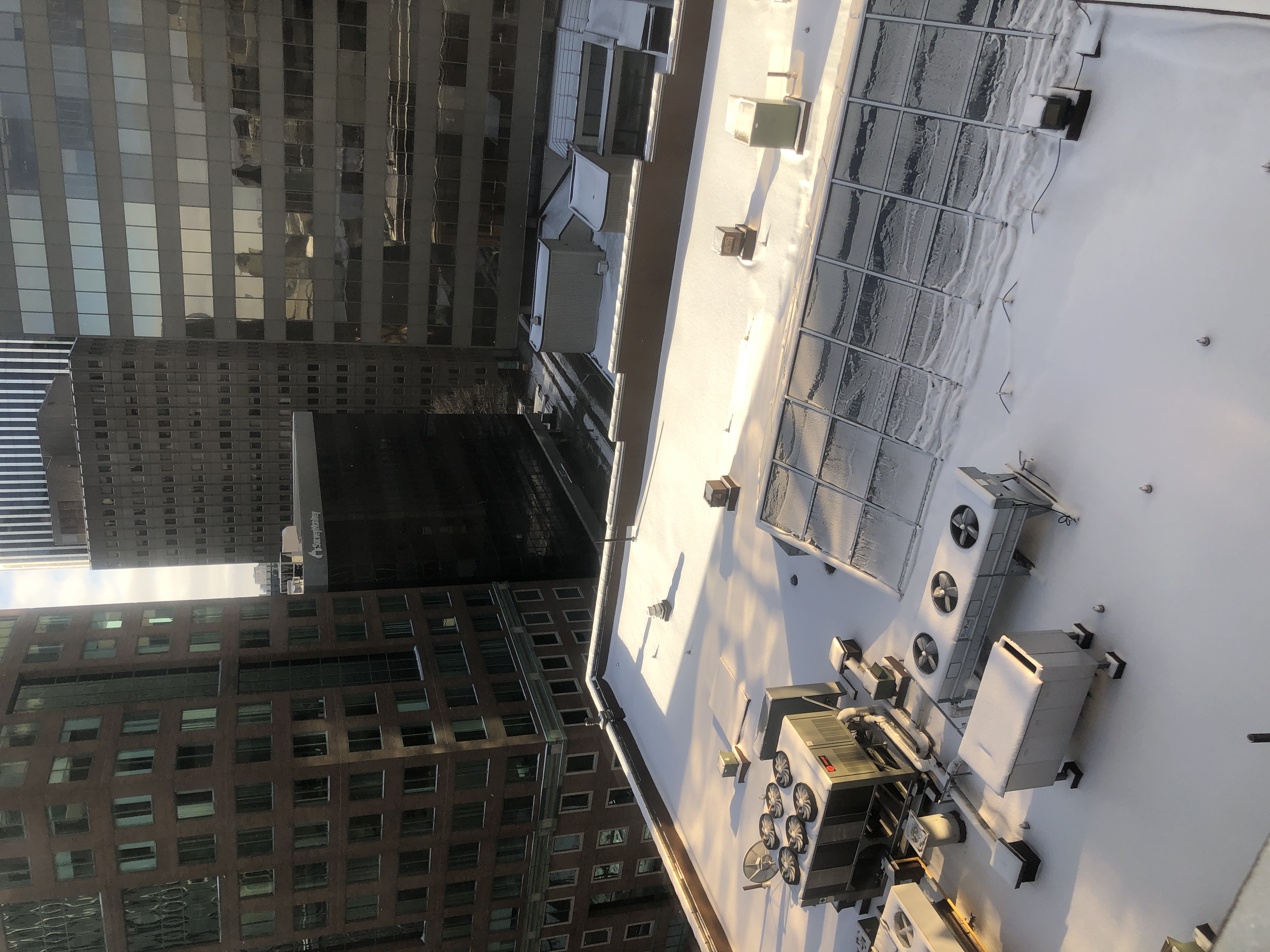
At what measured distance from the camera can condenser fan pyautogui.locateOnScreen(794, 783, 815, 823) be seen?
7680 millimetres

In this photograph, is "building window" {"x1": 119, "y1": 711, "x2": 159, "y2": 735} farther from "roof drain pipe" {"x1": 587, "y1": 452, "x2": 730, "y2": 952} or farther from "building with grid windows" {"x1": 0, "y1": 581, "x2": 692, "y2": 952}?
"roof drain pipe" {"x1": 587, "y1": 452, "x2": 730, "y2": 952}

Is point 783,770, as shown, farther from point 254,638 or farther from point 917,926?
point 254,638

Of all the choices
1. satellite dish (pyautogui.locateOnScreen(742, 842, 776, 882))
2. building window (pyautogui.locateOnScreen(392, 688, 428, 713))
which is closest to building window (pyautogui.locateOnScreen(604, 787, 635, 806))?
building window (pyautogui.locateOnScreen(392, 688, 428, 713))

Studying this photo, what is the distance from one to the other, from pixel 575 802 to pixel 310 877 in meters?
7.95

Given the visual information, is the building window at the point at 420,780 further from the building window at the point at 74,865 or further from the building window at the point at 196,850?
the building window at the point at 74,865

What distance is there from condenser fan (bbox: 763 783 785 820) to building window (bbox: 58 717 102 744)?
2076 cm

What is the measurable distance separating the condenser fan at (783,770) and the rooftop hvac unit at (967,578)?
1.84 m

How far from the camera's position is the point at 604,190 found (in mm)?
18797

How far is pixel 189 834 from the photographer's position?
70.9 ft

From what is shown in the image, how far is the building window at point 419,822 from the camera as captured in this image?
23703 millimetres

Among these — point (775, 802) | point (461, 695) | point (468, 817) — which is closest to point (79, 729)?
point (461, 695)

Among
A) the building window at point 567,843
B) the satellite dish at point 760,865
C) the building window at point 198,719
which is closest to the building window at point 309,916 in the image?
the building window at point 198,719

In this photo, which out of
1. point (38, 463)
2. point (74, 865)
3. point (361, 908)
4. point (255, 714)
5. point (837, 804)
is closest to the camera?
point (837, 804)

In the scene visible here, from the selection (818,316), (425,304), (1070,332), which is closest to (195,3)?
(425,304)
